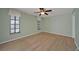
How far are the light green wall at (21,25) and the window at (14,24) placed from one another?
44 mm

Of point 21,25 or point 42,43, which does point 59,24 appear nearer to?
point 42,43

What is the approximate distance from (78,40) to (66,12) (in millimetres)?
441

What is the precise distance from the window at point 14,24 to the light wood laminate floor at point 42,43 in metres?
0.16

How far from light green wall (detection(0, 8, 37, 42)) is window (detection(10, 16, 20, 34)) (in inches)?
1.7

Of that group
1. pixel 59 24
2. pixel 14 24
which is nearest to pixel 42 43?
pixel 59 24

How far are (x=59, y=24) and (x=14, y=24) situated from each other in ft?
2.27

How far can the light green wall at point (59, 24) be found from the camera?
61.3 inches

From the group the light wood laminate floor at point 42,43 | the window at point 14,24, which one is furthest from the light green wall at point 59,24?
the window at point 14,24

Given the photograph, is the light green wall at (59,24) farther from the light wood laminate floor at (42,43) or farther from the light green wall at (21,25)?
the light green wall at (21,25)

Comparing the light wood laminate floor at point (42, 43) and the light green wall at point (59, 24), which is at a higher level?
the light green wall at point (59, 24)

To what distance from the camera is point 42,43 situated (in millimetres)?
1579

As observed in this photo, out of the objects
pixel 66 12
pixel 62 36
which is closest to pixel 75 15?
pixel 66 12
